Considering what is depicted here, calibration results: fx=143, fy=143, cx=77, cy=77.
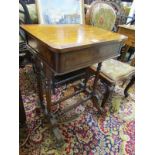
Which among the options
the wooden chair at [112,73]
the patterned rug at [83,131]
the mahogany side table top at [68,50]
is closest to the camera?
the mahogany side table top at [68,50]

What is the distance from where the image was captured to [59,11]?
128cm

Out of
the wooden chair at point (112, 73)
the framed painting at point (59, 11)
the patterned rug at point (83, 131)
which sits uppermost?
the framed painting at point (59, 11)

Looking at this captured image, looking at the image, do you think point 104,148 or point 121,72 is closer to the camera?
point 104,148

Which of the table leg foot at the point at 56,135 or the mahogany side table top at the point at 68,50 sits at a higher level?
the mahogany side table top at the point at 68,50

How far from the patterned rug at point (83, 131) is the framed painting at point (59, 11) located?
0.80 metres

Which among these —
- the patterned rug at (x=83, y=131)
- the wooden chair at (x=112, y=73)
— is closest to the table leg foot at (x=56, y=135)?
the patterned rug at (x=83, y=131)

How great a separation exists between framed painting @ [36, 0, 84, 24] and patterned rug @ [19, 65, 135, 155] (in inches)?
31.4

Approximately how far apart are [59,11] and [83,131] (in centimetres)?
110

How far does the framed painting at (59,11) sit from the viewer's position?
1.28m

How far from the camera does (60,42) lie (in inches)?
28.3

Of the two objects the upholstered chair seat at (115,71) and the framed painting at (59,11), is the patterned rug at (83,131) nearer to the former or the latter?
the upholstered chair seat at (115,71)
